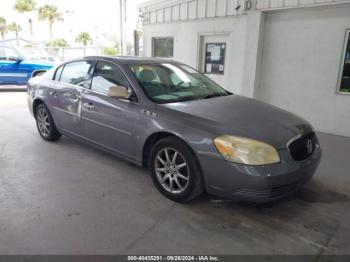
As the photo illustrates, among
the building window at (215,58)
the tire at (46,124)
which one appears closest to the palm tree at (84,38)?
the building window at (215,58)

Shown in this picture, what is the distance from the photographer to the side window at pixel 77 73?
4115mm

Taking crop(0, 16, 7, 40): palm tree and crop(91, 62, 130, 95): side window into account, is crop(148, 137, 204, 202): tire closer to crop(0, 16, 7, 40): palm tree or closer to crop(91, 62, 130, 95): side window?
crop(91, 62, 130, 95): side window

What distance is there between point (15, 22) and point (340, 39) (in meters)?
47.7

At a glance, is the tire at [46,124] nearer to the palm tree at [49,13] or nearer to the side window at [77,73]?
the side window at [77,73]

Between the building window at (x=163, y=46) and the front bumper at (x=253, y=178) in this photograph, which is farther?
the building window at (x=163, y=46)

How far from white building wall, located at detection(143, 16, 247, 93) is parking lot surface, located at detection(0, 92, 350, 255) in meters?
3.64

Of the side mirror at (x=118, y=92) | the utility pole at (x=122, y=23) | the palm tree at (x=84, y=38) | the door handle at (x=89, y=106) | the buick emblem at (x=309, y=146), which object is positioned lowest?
the buick emblem at (x=309, y=146)

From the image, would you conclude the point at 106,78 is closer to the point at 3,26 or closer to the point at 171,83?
the point at 171,83

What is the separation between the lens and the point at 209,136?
2801mm

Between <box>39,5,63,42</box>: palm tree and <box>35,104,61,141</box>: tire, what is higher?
<box>39,5,63,42</box>: palm tree

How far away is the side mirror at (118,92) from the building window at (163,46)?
18.9 feet

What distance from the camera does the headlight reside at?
8.75 ft

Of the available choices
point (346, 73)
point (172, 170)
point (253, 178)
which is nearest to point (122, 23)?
point (346, 73)

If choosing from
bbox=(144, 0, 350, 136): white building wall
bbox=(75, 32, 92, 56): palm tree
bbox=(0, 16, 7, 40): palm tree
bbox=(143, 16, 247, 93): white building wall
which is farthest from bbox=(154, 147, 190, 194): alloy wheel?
bbox=(0, 16, 7, 40): palm tree
